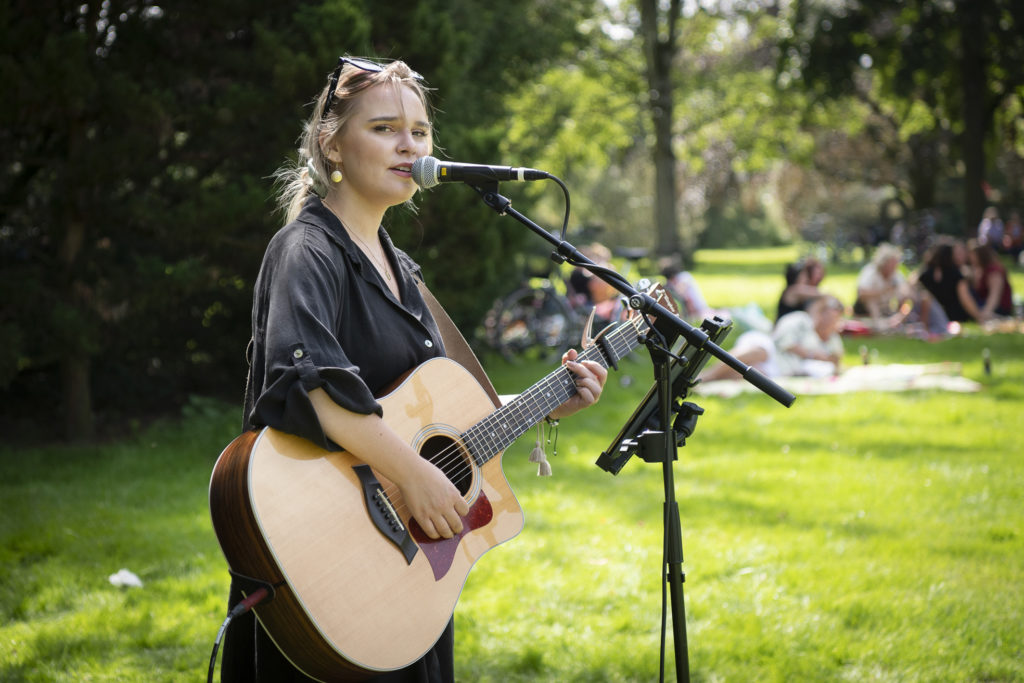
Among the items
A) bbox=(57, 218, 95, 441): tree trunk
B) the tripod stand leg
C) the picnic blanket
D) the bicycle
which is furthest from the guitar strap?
the bicycle

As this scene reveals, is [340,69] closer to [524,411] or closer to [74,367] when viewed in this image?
[524,411]

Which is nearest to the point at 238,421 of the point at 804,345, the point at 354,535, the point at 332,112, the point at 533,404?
the point at 533,404

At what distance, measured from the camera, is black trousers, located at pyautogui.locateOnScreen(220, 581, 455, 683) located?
7.75ft

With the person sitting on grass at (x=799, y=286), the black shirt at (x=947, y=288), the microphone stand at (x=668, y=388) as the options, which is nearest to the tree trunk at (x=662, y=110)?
the black shirt at (x=947, y=288)

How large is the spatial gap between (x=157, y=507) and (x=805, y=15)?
607 inches

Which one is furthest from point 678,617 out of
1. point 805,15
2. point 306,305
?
point 805,15

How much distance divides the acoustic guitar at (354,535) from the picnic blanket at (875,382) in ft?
22.9

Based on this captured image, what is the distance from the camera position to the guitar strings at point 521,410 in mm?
2592

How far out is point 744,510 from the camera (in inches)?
227

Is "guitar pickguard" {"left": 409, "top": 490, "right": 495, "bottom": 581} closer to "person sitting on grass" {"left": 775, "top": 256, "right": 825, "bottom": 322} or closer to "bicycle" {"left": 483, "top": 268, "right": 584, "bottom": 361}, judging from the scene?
"bicycle" {"left": 483, "top": 268, "right": 584, "bottom": 361}

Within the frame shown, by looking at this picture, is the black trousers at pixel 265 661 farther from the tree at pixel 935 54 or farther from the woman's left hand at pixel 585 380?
the tree at pixel 935 54

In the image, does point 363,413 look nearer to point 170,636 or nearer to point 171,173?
point 170,636

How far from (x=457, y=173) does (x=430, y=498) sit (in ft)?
2.71

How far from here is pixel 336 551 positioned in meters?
2.24
